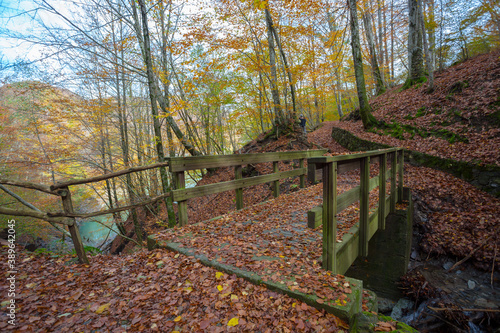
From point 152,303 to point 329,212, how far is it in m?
2.05

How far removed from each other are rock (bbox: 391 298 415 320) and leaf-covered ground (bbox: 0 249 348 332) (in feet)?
10.6

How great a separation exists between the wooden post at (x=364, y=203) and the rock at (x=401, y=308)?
5.64ft

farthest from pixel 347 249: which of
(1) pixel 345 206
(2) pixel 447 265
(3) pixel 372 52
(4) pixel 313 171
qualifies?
(3) pixel 372 52

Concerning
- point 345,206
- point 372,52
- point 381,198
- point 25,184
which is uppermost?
point 372,52

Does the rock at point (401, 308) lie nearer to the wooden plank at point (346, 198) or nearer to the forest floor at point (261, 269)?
the forest floor at point (261, 269)

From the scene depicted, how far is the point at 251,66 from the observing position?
1120 cm

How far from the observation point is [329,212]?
243 cm

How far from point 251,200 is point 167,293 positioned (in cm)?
637

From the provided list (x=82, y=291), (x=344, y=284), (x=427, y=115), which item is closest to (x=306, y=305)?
(x=344, y=284)

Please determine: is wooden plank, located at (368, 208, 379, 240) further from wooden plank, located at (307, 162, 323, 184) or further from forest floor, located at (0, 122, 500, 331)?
wooden plank, located at (307, 162, 323, 184)

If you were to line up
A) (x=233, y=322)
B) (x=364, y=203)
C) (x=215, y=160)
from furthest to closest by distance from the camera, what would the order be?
(x=215, y=160)
(x=364, y=203)
(x=233, y=322)

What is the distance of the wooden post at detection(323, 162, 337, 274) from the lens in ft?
7.75

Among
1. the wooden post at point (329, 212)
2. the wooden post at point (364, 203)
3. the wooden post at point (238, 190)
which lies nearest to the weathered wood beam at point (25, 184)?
the wooden post at point (238, 190)

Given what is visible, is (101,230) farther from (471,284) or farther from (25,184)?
(471,284)
